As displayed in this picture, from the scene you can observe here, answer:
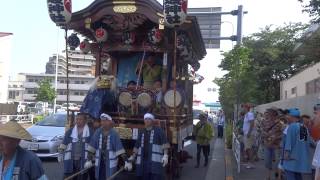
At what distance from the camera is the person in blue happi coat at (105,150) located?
7.75m

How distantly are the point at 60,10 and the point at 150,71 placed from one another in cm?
284

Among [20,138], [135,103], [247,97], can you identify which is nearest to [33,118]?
[247,97]

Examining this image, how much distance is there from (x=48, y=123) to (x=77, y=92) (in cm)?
8789

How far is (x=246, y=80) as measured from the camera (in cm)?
2209

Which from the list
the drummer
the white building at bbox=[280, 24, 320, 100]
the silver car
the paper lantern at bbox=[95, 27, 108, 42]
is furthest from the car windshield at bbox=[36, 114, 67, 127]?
the white building at bbox=[280, 24, 320, 100]

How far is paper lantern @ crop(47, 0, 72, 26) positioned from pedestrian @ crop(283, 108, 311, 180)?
514cm

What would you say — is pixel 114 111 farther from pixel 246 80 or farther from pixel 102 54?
pixel 246 80

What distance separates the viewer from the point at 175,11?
28.7ft

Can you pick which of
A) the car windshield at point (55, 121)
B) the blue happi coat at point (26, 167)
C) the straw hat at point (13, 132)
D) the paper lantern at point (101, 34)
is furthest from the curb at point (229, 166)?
the straw hat at point (13, 132)

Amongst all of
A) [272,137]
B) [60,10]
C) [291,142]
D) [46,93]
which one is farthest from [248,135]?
[46,93]

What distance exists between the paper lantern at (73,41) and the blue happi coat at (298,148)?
5.75 m

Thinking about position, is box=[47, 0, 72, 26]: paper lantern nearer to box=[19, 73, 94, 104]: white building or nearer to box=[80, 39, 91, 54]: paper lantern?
box=[80, 39, 91, 54]: paper lantern

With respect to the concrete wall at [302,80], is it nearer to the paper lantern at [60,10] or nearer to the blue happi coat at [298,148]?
the blue happi coat at [298,148]

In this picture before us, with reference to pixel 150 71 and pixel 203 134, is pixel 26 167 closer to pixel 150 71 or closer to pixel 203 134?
pixel 150 71
